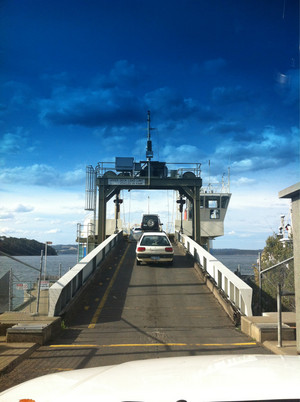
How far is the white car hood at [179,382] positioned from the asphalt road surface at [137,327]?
3.18m

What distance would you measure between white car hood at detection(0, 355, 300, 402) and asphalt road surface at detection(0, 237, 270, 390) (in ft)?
10.4

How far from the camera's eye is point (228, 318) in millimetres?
9695

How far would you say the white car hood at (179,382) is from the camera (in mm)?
1998

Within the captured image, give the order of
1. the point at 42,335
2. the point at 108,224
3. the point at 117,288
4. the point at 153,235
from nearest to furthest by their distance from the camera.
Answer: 1. the point at 42,335
2. the point at 117,288
3. the point at 153,235
4. the point at 108,224

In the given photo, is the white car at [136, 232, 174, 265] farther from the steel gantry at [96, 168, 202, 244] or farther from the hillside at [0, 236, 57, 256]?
the steel gantry at [96, 168, 202, 244]

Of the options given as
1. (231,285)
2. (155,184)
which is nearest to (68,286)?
(231,285)

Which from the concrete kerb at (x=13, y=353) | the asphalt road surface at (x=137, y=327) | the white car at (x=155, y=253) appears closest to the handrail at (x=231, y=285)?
the asphalt road surface at (x=137, y=327)

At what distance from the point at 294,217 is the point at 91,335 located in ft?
16.8

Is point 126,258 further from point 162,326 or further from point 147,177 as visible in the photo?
point 162,326

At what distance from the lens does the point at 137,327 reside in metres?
8.76

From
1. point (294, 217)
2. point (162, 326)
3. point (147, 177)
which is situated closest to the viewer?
point (294, 217)

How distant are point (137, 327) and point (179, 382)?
6.88 meters

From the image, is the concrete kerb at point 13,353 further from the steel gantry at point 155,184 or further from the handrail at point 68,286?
the steel gantry at point 155,184

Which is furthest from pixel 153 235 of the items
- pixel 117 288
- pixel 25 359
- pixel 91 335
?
pixel 25 359
